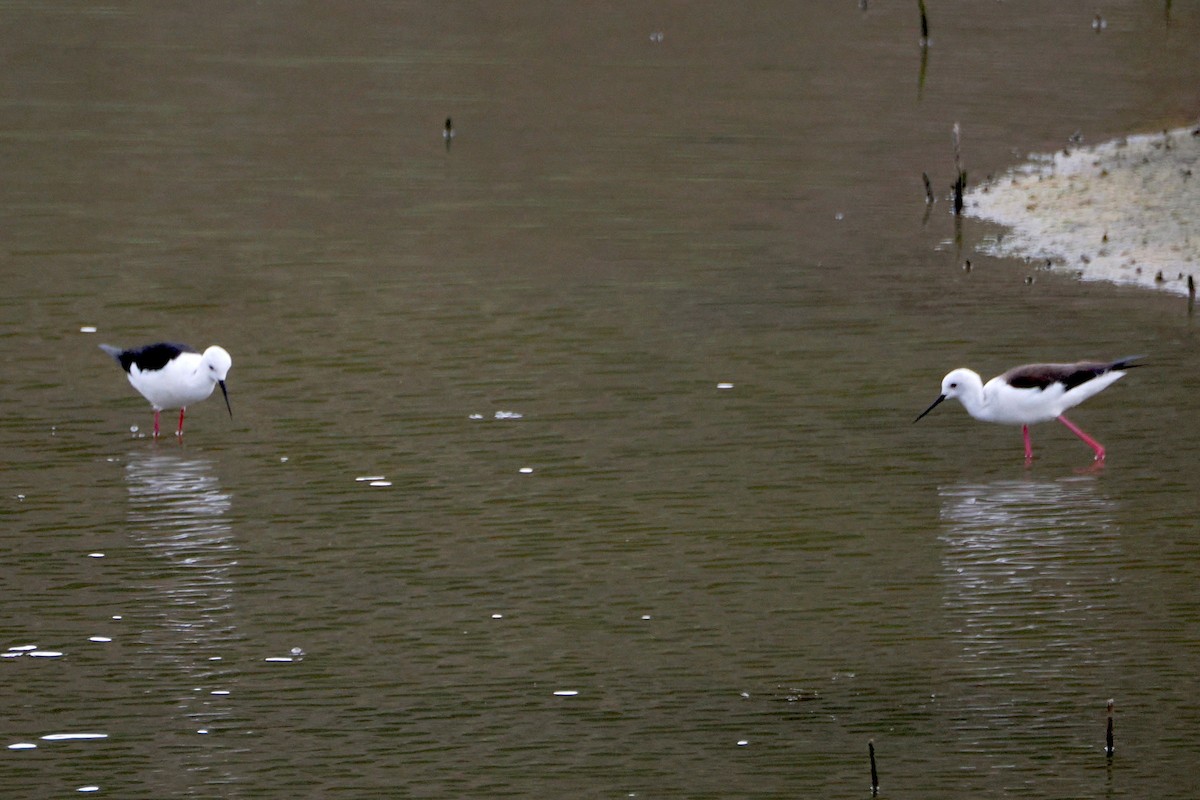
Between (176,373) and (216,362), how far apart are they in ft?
0.97

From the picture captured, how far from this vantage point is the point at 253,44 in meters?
33.4

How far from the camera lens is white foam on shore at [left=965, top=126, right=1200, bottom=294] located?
18.9 meters

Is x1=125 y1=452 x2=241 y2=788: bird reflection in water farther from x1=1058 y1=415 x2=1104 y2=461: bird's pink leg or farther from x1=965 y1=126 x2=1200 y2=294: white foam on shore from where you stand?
x1=965 y1=126 x2=1200 y2=294: white foam on shore

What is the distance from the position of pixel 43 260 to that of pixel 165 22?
17019 mm

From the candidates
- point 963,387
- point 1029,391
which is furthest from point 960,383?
point 1029,391

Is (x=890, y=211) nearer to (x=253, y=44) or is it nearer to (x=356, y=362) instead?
(x=356, y=362)

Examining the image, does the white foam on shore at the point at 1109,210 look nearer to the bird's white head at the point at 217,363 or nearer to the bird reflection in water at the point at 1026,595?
the bird reflection in water at the point at 1026,595

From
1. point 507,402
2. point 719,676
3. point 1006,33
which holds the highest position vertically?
point 1006,33

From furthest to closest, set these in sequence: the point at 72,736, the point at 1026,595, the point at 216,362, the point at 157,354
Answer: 1. the point at 157,354
2. the point at 216,362
3. the point at 1026,595
4. the point at 72,736

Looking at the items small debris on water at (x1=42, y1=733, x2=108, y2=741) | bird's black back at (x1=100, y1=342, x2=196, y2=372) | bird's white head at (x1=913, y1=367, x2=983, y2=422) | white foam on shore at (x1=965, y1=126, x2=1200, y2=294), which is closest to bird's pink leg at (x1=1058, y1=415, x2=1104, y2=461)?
bird's white head at (x1=913, y1=367, x2=983, y2=422)

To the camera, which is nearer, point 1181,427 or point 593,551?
point 593,551

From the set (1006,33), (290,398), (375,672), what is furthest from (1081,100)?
(375,672)

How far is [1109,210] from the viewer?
20.5 metres

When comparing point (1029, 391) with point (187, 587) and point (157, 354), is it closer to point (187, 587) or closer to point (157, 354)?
point (187, 587)
